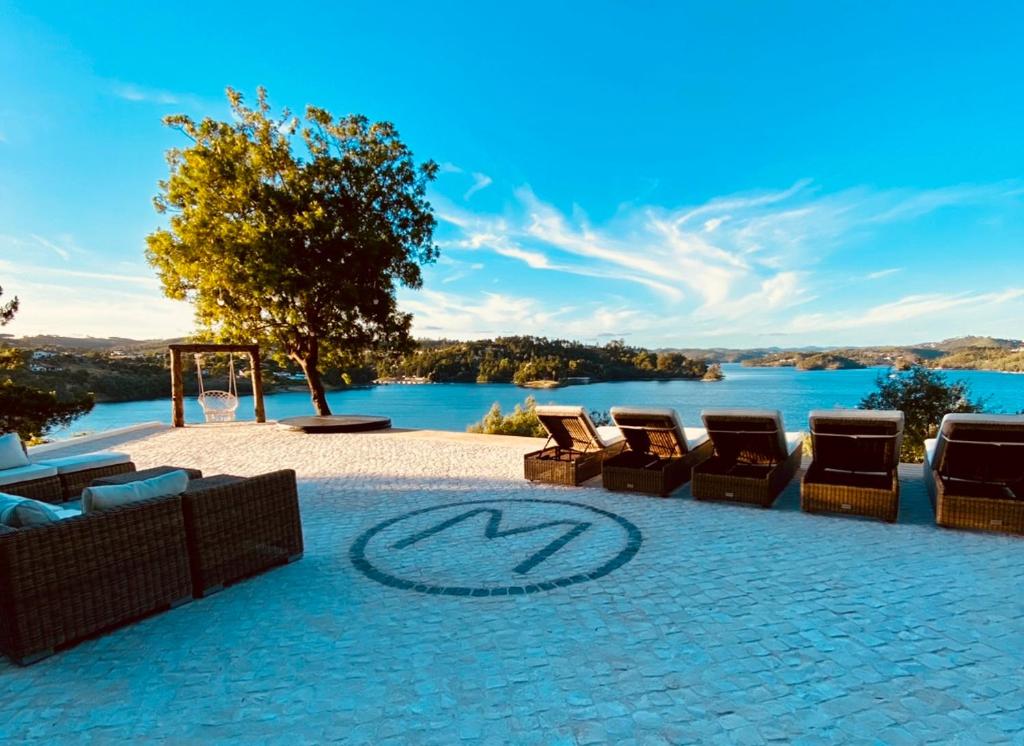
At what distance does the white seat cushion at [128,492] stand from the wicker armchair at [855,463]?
16.1 feet

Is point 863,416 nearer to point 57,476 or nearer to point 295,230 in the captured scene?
point 57,476

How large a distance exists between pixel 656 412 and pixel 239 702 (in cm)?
428

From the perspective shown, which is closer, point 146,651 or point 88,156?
point 146,651

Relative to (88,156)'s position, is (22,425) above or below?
below

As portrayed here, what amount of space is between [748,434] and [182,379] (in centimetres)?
1320

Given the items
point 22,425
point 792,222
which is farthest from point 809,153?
point 22,425

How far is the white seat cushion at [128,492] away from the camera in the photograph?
2.77 metres

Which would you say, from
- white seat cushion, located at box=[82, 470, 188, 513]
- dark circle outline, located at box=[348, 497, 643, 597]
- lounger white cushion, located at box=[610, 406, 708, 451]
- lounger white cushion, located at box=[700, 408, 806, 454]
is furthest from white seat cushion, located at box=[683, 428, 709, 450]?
white seat cushion, located at box=[82, 470, 188, 513]

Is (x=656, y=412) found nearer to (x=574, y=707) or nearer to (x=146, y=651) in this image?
(x=574, y=707)

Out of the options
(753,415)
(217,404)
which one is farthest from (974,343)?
(217,404)

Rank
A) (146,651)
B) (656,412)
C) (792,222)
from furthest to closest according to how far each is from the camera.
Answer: (792,222), (656,412), (146,651)

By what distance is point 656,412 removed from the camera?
5.34 metres

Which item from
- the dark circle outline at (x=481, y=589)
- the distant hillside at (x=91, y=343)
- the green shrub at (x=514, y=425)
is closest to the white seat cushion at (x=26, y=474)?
the dark circle outline at (x=481, y=589)

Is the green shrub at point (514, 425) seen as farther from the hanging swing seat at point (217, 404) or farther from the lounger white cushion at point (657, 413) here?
the lounger white cushion at point (657, 413)
